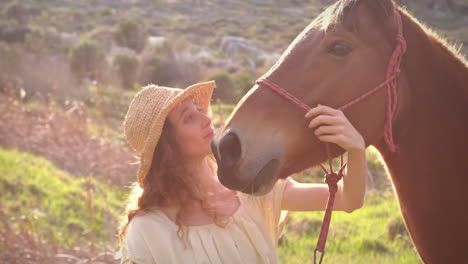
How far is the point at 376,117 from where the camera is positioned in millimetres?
2023

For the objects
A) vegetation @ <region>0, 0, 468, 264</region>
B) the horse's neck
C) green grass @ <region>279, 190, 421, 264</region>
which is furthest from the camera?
green grass @ <region>279, 190, 421, 264</region>

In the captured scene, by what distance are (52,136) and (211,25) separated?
23.9 m

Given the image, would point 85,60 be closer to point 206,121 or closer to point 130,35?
point 130,35

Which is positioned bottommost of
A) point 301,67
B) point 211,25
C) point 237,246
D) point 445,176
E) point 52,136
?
point 52,136

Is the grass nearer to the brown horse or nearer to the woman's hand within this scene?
the brown horse

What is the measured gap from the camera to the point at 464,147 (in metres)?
2.09

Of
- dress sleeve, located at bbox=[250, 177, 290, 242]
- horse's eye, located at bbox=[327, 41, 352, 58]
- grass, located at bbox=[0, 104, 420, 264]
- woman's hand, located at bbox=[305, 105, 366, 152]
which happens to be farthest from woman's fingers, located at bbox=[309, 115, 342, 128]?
grass, located at bbox=[0, 104, 420, 264]

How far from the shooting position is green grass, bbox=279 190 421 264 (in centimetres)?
491

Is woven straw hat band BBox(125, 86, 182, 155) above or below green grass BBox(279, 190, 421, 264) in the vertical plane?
above

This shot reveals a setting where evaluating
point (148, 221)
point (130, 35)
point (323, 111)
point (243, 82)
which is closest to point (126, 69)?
point (243, 82)

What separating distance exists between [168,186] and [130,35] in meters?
26.4

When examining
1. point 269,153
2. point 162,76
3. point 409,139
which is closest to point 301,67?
point 269,153

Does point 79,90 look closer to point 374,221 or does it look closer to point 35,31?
point 35,31

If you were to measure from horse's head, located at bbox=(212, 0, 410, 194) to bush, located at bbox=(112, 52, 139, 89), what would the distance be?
16.8 metres
